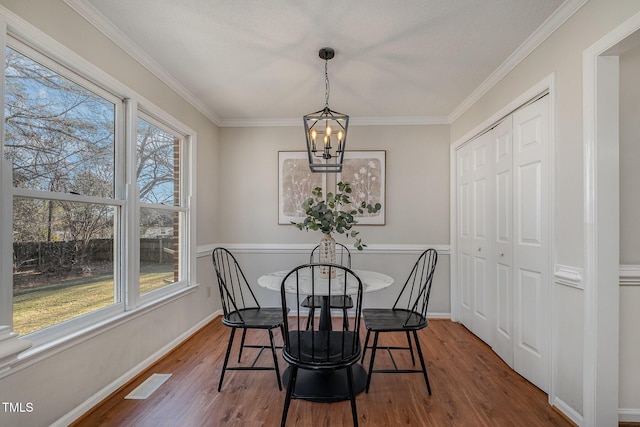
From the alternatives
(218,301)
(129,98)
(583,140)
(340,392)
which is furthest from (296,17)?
(218,301)

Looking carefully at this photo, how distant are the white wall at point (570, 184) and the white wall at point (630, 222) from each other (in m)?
0.08

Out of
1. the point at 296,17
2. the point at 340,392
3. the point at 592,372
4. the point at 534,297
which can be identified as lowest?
the point at 340,392

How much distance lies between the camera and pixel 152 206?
261cm

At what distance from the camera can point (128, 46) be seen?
221 cm

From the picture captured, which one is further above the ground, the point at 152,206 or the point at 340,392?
the point at 152,206

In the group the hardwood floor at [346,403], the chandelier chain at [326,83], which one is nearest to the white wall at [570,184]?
the hardwood floor at [346,403]

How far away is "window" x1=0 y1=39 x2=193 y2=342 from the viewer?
61.7 inches

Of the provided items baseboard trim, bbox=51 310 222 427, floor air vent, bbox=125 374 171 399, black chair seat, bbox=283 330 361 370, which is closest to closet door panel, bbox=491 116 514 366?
black chair seat, bbox=283 330 361 370

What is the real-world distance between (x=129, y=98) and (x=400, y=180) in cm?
287

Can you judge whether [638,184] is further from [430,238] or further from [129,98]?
[129,98]

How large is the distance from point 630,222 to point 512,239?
80 cm

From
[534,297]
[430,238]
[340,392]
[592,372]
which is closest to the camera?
[592,372]

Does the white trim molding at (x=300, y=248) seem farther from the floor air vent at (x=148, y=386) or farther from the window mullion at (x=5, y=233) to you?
the window mullion at (x=5, y=233)

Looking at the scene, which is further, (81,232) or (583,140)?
(81,232)
